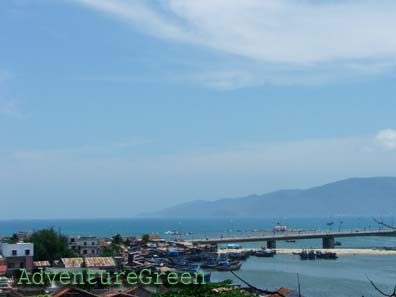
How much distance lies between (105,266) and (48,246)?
18.9 feet

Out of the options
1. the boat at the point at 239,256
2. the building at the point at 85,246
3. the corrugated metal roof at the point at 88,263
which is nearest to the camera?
the corrugated metal roof at the point at 88,263

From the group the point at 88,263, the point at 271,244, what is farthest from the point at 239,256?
the point at 88,263

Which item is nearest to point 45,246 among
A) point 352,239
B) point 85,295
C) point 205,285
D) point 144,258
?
point 144,258

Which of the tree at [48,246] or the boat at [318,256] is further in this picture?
the boat at [318,256]

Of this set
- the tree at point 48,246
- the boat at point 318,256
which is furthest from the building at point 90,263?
the boat at point 318,256

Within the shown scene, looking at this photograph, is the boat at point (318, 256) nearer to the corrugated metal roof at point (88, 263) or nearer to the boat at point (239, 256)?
the boat at point (239, 256)

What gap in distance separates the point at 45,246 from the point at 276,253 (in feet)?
124

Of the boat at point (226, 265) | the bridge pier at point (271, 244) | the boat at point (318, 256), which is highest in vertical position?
the bridge pier at point (271, 244)

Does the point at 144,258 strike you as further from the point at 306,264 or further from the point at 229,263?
the point at 306,264

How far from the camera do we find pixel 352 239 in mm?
101438

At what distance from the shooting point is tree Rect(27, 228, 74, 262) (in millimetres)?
36716

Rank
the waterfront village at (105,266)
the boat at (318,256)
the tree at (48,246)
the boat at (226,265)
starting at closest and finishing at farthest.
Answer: the waterfront village at (105,266) < the tree at (48,246) < the boat at (226,265) < the boat at (318,256)

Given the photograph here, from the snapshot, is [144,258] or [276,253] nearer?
[144,258]

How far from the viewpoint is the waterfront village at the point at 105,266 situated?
741 inches
